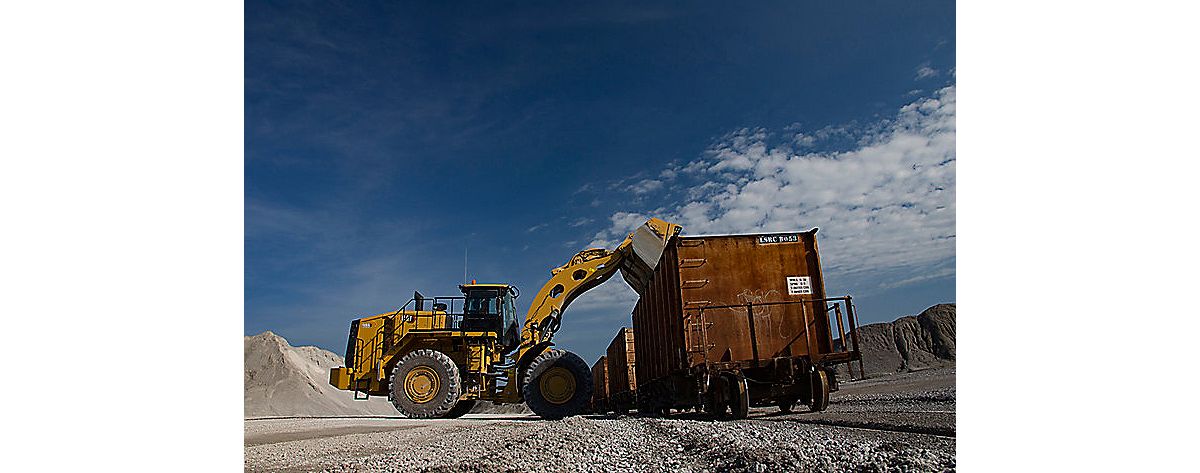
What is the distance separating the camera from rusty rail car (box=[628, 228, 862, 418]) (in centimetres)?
768

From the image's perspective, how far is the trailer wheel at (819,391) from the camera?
25.0ft

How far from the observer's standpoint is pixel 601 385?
21125mm

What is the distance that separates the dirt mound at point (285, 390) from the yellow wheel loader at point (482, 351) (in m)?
13.0

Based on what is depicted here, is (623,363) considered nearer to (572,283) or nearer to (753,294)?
(572,283)

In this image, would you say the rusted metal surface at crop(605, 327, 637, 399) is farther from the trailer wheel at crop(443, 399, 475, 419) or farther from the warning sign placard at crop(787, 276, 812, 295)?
the warning sign placard at crop(787, 276, 812, 295)

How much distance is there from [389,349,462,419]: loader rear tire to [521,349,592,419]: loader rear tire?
4.37 ft

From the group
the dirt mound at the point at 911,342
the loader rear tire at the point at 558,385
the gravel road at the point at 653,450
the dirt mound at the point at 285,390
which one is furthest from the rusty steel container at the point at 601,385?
the dirt mound at the point at 911,342

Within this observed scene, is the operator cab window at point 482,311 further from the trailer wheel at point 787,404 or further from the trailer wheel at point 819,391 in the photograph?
the trailer wheel at point 819,391

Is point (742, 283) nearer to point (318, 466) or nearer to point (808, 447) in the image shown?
point (808, 447)

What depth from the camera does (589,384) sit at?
10.7 m

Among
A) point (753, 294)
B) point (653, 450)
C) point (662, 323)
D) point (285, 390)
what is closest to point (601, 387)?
point (662, 323)

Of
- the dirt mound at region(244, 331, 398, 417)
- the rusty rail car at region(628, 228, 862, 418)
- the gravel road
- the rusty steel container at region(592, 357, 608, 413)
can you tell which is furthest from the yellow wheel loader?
the dirt mound at region(244, 331, 398, 417)

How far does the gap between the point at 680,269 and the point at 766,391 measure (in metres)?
1.89

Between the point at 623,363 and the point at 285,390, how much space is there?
664 inches
